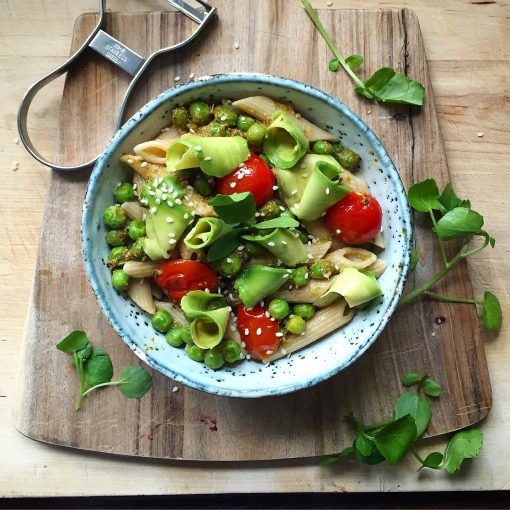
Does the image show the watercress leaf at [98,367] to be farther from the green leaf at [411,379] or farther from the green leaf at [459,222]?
the green leaf at [459,222]

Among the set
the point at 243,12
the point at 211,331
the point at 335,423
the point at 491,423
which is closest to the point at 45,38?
the point at 243,12

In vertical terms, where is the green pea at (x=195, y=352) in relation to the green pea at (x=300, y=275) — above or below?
below

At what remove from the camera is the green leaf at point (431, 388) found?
2.19m

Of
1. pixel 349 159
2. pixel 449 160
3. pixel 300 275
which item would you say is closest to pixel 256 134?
pixel 349 159

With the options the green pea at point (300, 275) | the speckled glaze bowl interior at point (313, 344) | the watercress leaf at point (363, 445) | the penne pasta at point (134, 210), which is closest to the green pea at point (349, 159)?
the speckled glaze bowl interior at point (313, 344)

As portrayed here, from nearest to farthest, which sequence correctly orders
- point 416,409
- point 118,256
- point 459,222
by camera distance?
1. point 118,256
2. point 459,222
3. point 416,409

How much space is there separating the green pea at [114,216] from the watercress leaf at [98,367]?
1.56 feet

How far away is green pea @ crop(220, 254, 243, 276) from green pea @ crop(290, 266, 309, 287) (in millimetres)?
168

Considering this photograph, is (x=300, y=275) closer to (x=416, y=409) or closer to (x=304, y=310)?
(x=304, y=310)

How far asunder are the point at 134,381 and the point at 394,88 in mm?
1324

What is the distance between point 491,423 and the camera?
2311 millimetres

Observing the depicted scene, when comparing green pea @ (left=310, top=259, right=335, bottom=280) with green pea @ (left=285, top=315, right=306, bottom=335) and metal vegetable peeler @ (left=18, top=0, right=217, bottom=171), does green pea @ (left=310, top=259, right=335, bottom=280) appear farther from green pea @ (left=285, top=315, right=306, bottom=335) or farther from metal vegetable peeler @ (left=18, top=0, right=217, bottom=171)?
metal vegetable peeler @ (left=18, top=0, right=217, bottom=171)

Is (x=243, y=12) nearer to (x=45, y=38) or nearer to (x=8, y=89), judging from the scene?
(x=45, y=38)

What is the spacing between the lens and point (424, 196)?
209 centimetres
